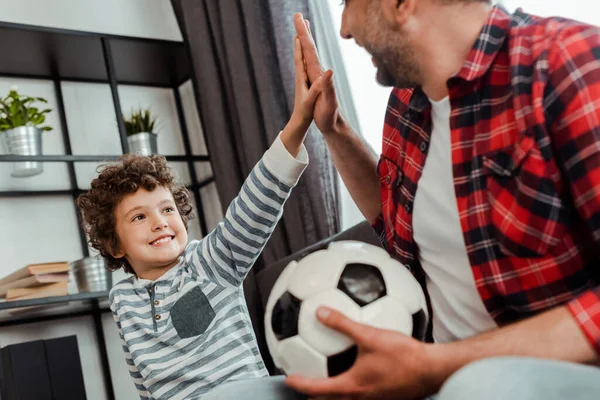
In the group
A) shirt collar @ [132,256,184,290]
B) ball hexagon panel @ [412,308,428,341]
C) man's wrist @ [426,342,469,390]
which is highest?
shirt collar @ [132,256,184,290]

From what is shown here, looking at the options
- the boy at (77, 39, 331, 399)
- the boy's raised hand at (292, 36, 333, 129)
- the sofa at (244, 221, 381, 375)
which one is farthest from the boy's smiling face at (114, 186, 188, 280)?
the boy's raised hand at (292, 36, 333, 129)

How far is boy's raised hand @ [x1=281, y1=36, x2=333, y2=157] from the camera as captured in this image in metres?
1.33

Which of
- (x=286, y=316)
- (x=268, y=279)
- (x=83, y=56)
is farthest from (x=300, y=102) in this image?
(x=83, y=56)

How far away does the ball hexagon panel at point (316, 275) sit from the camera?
96cm

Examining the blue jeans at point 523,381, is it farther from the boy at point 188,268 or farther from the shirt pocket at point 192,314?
the shirt pocket at point 192,314

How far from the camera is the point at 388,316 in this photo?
930mm

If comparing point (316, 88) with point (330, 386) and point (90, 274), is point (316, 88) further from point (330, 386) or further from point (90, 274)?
point (90, 274)

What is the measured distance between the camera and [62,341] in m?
2.46

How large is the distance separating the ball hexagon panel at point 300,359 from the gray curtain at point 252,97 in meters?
1.45

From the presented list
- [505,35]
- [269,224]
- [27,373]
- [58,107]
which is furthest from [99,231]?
[58,107]

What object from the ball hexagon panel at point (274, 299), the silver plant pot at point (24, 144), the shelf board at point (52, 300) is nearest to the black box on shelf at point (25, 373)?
the shelf board at point (52, 300)

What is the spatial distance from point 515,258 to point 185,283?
2.65 feet

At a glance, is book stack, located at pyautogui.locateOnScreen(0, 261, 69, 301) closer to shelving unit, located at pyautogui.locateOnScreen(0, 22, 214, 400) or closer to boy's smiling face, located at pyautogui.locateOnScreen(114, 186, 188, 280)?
shelving unit, located at pyautogui.locateOnScreen(0, 22, 214, 400)

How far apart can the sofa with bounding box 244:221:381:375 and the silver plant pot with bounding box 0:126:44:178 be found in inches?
36.4
